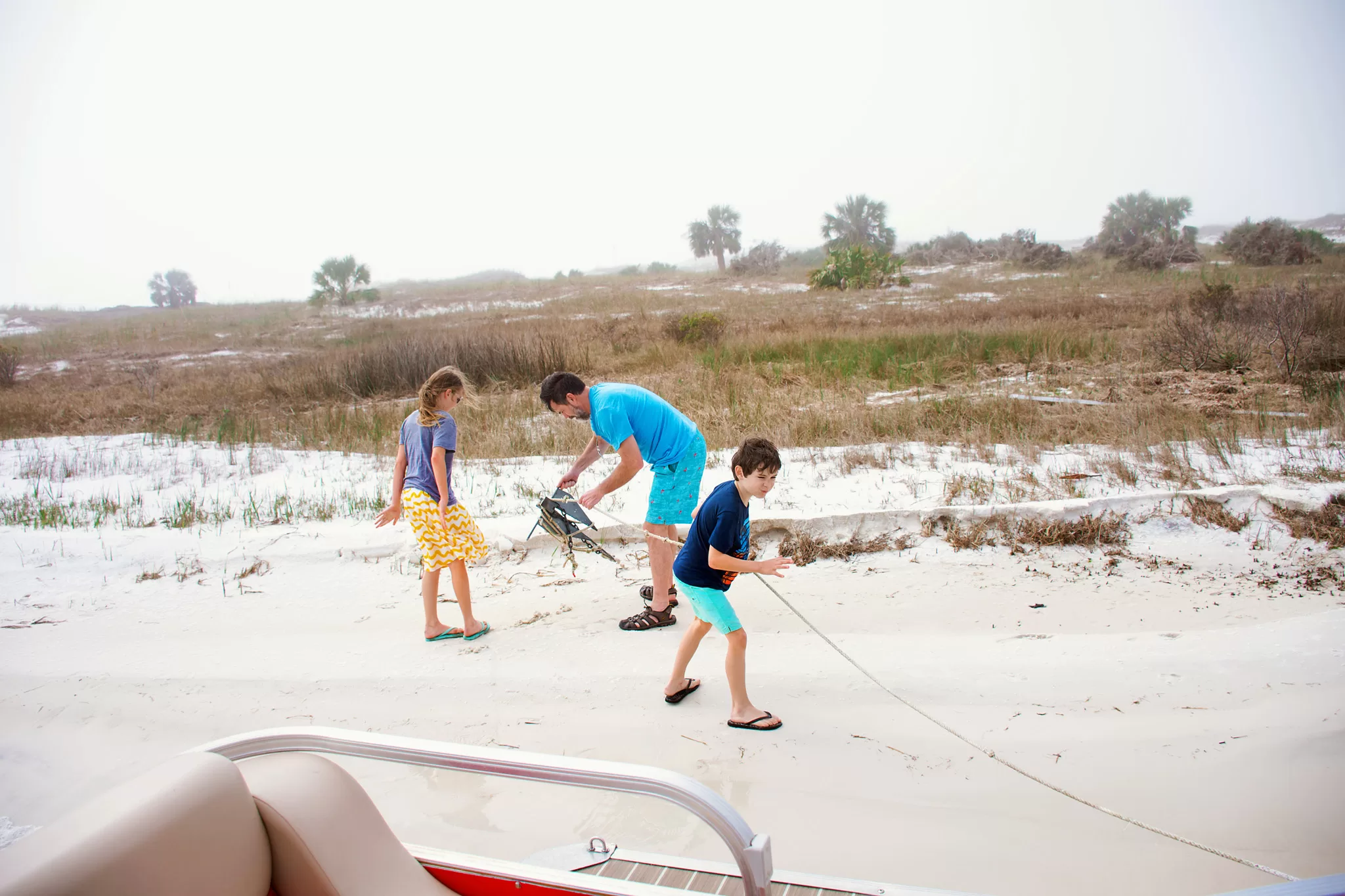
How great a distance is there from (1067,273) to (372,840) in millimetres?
36306

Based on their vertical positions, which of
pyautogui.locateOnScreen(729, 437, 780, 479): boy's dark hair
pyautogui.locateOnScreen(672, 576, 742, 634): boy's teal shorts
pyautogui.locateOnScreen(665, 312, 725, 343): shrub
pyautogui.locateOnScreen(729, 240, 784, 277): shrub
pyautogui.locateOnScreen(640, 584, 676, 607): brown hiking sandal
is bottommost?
pyautogui.locateOnScreen(640, 584, 676, 607): brown hiking sandal

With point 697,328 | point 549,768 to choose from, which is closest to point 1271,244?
point 697,328

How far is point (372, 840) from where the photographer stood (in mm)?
1812

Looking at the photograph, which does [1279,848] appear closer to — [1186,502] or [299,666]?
[1186,502]

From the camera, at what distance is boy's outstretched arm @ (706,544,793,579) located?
3279 millimetres

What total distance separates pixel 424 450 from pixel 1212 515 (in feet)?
17.9

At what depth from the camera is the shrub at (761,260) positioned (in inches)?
1998

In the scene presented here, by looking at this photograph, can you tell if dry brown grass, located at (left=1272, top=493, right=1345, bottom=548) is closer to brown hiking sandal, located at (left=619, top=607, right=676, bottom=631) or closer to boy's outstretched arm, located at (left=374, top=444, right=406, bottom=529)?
brown hiking sandal, located at (left=619, top=607, right=676, bottom=631)

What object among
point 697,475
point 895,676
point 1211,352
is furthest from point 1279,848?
point 1211,352

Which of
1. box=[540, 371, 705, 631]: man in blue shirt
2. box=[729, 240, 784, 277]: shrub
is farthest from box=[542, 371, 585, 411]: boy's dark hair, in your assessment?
box=[729, 240, 784, 277]: shrub

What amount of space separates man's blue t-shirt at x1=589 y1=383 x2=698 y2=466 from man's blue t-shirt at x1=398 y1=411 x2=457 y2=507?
0.87 meters

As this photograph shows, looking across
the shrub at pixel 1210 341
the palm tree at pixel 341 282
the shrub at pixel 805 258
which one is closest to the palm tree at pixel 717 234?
the shrub at pixel 805 258

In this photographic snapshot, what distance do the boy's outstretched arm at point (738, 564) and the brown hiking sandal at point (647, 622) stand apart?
5.76ft

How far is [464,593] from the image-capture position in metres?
5.07
